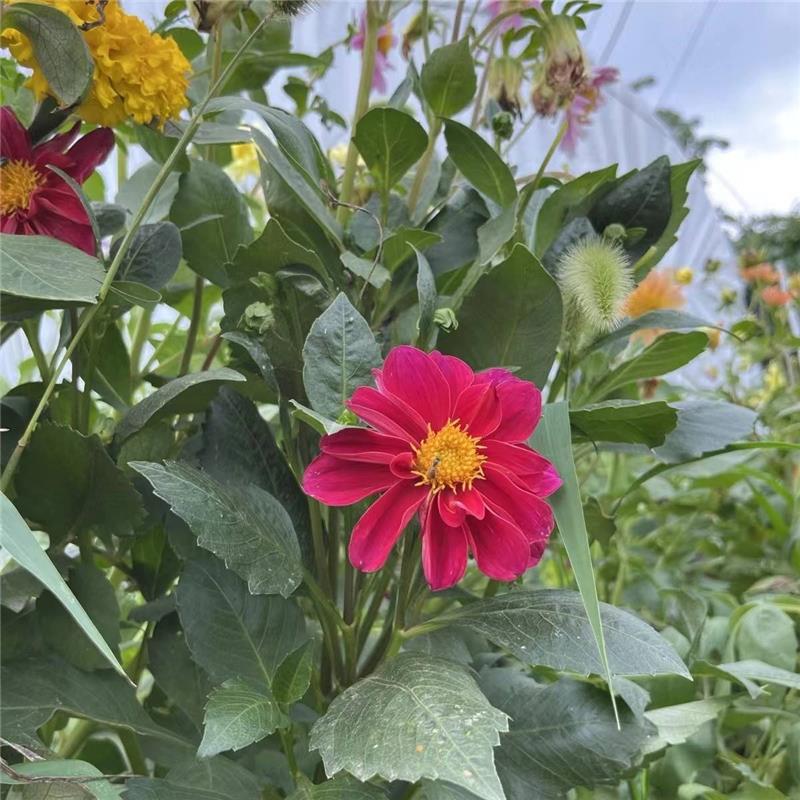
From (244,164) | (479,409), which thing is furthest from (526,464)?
(244,164)

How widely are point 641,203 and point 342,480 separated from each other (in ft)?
0.64

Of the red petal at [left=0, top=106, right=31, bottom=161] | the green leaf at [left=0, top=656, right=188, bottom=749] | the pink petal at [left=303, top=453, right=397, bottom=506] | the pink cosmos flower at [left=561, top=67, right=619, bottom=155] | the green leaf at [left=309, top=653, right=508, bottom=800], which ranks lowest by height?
the green leaf at [left=0, top=656, right=188, bottom=749]

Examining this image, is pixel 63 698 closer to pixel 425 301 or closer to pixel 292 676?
pixel 292 676

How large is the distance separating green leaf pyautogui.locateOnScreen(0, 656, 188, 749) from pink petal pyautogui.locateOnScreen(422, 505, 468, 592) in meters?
0.15

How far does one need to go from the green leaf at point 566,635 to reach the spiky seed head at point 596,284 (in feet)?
0.36

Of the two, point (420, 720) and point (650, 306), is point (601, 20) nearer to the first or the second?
point (650, 306)

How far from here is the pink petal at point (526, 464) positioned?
10.8 inches

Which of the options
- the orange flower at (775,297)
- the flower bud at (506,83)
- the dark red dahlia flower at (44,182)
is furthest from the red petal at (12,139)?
the orange flower at (775,297)

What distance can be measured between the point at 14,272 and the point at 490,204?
21 centimetres

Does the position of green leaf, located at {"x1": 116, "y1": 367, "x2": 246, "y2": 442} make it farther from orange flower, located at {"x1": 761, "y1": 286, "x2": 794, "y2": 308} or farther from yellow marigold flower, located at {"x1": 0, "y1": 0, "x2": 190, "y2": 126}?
orange flower, located at {"x1": 761, "y1": 286, "x2": 794, "y2": 308}

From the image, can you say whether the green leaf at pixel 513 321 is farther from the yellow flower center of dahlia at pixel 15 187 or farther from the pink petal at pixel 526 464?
the yellow flower center of dahlia at pixel 15 187

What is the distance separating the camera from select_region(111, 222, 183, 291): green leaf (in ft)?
1.18

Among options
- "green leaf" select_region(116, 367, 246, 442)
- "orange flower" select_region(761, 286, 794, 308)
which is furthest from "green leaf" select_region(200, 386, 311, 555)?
"orange flower" select_region(761, 286, 794, 308)

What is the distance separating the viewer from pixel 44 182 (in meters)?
0.34
